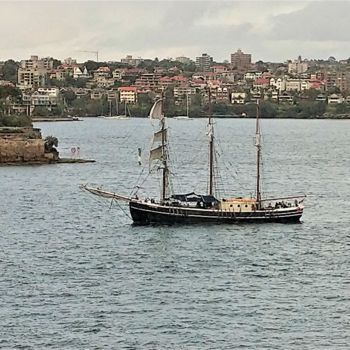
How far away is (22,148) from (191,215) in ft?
130

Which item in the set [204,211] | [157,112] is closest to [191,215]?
[204,211]

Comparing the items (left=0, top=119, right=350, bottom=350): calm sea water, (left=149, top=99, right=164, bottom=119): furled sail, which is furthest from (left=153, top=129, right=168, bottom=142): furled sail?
(left=0, top=119, right=350, bottom=350): calm sea water

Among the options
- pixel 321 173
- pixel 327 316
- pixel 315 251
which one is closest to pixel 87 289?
pixel 327 316

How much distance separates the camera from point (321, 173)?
3804 inches

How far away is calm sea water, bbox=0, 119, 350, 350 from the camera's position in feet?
119

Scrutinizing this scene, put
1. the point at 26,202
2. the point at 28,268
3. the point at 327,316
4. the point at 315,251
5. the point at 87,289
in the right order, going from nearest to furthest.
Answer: the point at 327,316
the point at 87,289
the point at 28,268
the point at 315,251
the point at 26,202

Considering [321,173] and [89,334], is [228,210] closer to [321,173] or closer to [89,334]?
[89,334]

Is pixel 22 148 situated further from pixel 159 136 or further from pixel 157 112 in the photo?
pixel 159 136

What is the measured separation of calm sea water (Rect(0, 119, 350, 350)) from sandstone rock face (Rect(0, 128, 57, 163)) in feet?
51.5

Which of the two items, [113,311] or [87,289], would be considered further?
[87,289]

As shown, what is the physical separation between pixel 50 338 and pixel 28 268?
447 inches

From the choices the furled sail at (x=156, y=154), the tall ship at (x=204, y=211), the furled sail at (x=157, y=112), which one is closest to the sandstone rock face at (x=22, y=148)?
the furled sail at (x=157, y=112)

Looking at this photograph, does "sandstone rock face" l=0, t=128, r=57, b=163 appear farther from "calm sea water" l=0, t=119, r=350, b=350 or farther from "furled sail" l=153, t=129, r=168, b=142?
"furled sail" l=153, t=129, r=168, b=142

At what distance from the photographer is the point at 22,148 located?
95688 mm
